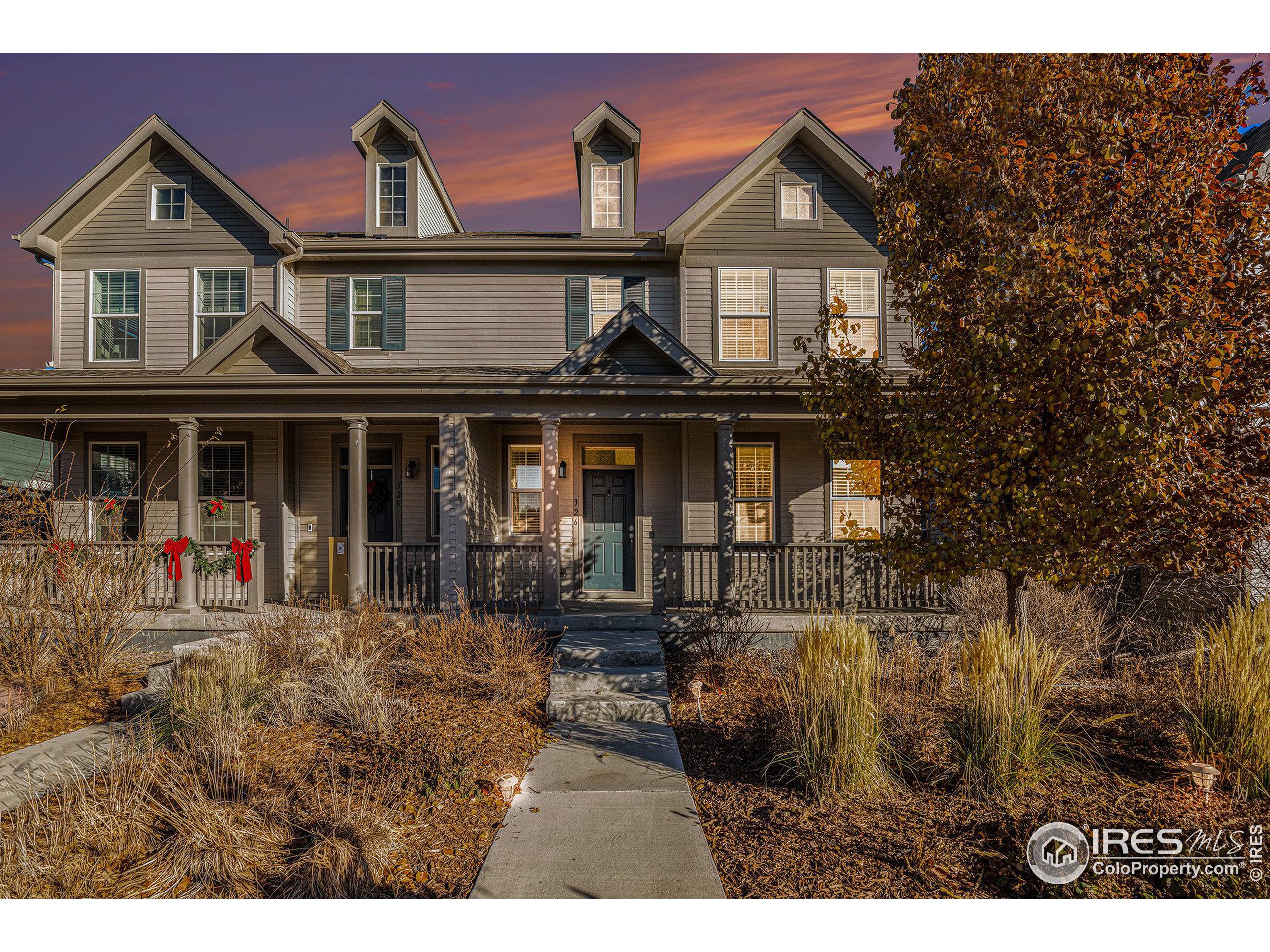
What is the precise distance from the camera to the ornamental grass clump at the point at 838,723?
4582 mm

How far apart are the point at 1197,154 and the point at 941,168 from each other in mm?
1796

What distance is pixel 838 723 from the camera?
4633 millimetres

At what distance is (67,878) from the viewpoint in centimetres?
359

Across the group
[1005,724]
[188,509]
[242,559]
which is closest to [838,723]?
[1005,724]

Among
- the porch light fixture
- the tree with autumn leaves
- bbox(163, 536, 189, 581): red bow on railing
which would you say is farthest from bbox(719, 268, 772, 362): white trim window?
bbox(163, 536, 189, 581): red bow on railing

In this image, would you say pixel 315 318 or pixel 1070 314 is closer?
pixel 1070 314

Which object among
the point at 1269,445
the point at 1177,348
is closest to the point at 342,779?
the point at 1177,348

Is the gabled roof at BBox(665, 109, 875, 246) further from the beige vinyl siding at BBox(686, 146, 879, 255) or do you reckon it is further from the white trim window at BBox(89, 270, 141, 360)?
the white trim window at BBox(89, 270, 141, 360)

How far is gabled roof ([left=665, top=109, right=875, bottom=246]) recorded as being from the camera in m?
11.8

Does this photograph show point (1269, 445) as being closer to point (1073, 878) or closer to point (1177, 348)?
point (1177, 348)

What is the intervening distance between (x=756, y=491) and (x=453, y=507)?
5.31 meters

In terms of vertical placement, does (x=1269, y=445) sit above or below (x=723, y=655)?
above

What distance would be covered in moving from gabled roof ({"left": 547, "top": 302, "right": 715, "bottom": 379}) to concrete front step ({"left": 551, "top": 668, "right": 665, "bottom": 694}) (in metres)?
4.67

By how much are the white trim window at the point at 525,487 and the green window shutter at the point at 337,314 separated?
366 cm
